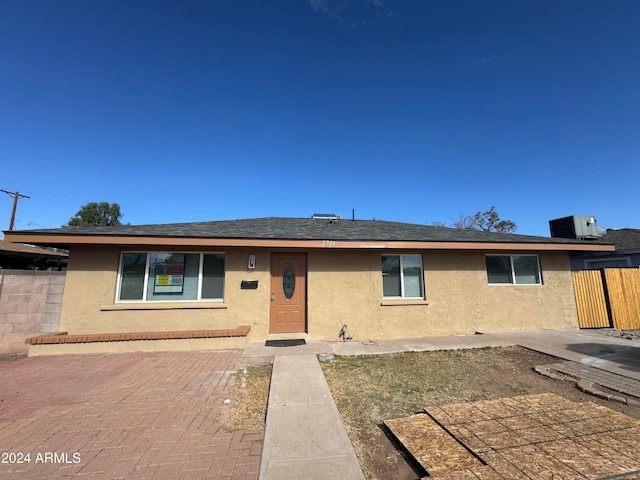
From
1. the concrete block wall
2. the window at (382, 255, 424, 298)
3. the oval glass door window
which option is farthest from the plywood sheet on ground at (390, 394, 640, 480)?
the concrete block wall

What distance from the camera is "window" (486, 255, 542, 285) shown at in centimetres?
889

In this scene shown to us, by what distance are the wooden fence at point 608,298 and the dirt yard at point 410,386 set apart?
481cm

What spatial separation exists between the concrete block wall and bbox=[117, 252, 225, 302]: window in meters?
1.44

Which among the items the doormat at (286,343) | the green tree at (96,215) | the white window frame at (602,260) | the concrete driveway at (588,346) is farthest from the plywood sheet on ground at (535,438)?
the green tree at (96,215)

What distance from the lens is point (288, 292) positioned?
7.88m

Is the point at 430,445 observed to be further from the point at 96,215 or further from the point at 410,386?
the point at 96,215

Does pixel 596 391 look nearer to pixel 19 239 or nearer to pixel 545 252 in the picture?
pixel 545 252

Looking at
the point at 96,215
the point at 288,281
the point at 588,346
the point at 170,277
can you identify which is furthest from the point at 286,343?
the point at 96,215

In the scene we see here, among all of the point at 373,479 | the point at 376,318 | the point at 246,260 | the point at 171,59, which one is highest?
the point at 171,59

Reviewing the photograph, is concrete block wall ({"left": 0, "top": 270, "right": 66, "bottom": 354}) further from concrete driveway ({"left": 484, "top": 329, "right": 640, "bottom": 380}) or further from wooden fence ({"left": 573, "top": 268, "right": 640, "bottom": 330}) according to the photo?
wooden fence ({"left": 573, "top": 268, "right": 640, "bottom": 330})

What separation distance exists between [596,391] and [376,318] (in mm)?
4578

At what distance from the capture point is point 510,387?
455 cm

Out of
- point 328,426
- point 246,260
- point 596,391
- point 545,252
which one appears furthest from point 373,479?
point 545,252

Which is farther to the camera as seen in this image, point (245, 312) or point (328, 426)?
point (245, 312)
